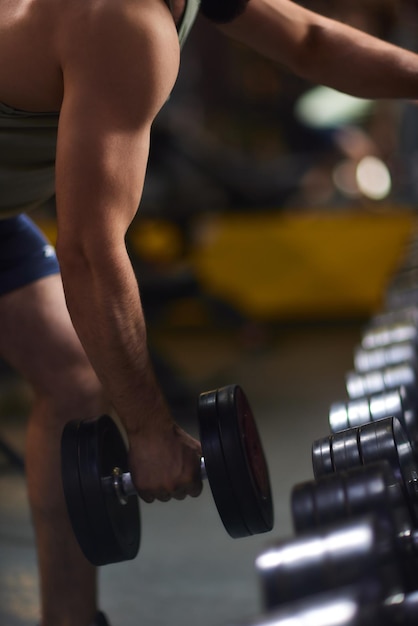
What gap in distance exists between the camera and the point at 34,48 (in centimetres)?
111

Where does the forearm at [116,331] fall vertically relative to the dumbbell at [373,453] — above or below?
above

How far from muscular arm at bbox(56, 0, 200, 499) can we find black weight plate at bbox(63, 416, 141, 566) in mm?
134

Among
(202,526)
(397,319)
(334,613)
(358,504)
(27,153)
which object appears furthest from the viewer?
(397,319)

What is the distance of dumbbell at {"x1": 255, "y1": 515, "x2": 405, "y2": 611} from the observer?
32.6 inches

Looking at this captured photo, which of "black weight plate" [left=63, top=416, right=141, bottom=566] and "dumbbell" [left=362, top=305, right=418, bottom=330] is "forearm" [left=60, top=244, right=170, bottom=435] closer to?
"black weight plate" [left=63, top=416, right=141, bottom=566]

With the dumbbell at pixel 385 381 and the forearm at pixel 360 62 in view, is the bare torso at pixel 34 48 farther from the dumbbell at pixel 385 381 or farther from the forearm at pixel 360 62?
the dumbbell at pixel 385 381

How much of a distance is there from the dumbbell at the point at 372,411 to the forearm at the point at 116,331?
1.32 ft

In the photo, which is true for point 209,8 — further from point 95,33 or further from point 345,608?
point 345,608

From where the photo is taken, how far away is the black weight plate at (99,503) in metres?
1.22

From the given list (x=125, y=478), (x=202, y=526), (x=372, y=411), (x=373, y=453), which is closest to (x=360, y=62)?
(x=372, y=411)

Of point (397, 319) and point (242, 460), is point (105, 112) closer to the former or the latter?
point (242, 460)

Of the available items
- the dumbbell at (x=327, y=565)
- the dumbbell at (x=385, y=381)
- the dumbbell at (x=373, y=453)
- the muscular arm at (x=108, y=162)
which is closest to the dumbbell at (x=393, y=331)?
the dumbbell at (x=385, y=381)

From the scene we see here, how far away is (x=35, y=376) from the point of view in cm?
144

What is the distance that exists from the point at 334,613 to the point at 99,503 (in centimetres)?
53
